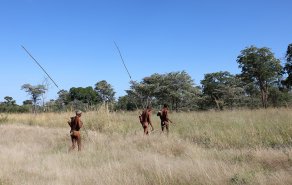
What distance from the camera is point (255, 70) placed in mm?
47500

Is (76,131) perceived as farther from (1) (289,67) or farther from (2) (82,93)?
(2) (82,93)

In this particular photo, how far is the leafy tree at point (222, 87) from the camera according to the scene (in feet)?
167

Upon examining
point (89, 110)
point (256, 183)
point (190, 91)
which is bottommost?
point (256, 183)

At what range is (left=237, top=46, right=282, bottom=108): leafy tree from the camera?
154 feet

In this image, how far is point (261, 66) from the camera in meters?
46.8

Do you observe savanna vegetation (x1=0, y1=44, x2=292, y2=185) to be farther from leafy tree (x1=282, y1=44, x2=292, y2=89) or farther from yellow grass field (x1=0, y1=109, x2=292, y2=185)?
leafy tree (x1=282, y1=44, x2=292, y2=89)

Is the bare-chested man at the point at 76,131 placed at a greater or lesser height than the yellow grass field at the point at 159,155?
greater

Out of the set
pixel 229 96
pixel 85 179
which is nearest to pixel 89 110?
pixel 85 179

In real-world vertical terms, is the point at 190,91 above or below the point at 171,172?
above

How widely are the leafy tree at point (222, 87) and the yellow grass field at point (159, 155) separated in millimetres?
33253

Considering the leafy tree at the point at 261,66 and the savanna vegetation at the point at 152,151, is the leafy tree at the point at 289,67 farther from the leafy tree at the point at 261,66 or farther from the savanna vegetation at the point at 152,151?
the savanna vegetation at the point at 152,151

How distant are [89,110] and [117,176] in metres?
12.1

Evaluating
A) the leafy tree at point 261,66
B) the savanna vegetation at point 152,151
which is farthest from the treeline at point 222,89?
the savanna vegetation at point 152,151

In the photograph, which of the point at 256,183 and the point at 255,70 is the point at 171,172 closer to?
the point at 256,183
